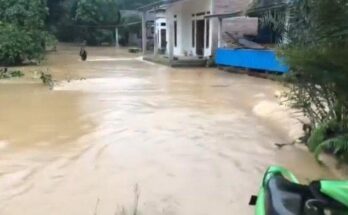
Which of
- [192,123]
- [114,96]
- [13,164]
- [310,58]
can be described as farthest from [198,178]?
[114,96]

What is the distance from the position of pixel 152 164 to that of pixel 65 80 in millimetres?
12332

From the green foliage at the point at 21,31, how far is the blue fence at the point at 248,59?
10.7 meters

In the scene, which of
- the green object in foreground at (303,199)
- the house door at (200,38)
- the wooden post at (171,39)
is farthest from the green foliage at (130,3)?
the green object in foreground at (303,199)

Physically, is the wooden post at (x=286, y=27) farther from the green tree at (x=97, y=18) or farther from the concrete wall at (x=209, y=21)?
the green tree at (x=97, y=18)

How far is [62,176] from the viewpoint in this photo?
240 inches

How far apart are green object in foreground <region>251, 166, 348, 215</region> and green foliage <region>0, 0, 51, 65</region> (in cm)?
2399

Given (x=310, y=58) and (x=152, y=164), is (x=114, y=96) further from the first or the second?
(x=310, y=58)

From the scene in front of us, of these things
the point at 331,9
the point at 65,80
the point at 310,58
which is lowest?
the point at 65,80

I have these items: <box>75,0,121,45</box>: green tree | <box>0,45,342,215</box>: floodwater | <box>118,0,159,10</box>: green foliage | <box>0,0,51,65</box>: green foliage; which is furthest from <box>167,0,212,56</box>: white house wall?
<box>118,0,159,10</box>: green foliage

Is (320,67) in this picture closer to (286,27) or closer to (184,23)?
(286,27)

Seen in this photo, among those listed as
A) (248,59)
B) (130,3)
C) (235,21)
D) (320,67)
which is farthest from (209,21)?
(130,3)

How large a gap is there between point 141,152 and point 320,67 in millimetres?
2905

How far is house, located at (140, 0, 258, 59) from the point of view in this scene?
78.3 ft

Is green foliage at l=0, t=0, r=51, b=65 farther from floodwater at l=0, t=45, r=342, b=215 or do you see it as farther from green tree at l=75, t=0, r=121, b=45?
green tree at l=75, t=0, r=121, b=45
